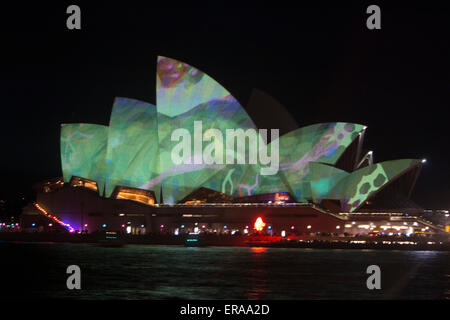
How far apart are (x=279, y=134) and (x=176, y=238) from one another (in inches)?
539

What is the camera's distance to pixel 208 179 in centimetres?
5984

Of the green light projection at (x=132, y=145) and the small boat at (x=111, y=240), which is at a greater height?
the green light projection at (x=132, y=145)

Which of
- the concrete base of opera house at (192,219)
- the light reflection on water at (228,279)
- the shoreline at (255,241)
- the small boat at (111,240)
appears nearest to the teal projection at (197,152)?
the concrete base of opera house at (192,219)

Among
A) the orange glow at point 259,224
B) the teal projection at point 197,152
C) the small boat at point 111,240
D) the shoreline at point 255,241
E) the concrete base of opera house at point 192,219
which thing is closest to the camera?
the shoreline at point 255,241

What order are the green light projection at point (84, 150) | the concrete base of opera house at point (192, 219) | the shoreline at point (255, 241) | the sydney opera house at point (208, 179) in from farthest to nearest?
the green light projection at point (84, 150)
the concrete base of opera house at point (192, 219)
the sydney opera house at point (208, 179)
the shoreline at point (255, 241)

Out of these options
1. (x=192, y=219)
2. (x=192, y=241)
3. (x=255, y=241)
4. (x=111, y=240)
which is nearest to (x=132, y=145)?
(x=111, y=240)

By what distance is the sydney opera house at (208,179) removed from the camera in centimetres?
5538

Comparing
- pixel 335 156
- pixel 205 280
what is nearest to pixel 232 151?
pixel 335 156

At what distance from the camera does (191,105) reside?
5572 centimetres

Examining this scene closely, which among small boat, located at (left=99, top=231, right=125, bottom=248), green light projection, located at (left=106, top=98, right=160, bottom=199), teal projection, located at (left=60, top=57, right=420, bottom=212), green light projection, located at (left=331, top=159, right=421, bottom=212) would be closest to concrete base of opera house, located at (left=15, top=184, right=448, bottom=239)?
teal projection, located at (left=60, top=57, right=420, bottom=212)

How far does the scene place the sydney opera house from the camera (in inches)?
2180

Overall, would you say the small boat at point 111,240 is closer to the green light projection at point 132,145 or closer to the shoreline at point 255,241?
the shoreline at point 255,241

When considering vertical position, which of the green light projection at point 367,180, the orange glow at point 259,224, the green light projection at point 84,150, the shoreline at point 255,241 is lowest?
the shoreline at point 255,241

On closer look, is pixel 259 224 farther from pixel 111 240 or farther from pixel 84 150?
pixel 84 150
